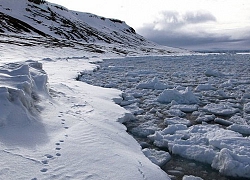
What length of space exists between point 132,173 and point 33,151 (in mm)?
1349

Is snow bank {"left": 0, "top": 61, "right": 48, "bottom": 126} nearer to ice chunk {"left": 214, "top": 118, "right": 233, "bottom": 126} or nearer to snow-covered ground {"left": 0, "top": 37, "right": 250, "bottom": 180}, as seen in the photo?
snow-covered ground {"left": 0, "top": 37, "right": 250, "bottom": 180}

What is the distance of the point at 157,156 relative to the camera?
407 centimetres

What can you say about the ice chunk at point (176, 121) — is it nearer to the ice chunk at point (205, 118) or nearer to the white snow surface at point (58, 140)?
the ice chunk at point (205, 118)

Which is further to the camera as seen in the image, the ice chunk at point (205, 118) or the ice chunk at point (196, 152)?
the ice chunk at point (205, 118)

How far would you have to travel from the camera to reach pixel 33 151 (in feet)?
10.7

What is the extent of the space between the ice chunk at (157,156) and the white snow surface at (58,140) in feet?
0.49

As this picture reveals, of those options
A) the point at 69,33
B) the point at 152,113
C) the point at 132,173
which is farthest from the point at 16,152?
the point at 69,33

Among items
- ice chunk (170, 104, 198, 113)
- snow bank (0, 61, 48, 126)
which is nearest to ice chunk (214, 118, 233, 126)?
ice chunk (170, 104, 198, 113)

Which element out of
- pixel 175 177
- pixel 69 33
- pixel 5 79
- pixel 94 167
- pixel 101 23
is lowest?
pixel 175 177

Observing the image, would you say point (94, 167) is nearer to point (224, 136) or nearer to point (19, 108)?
point (19, 108)

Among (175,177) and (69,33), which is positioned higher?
(69,33)

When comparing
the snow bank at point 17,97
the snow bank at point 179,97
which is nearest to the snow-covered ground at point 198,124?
the snow bank at point 179,97

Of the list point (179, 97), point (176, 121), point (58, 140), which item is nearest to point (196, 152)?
point (176, 121)

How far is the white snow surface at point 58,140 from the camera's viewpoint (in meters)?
2.96
